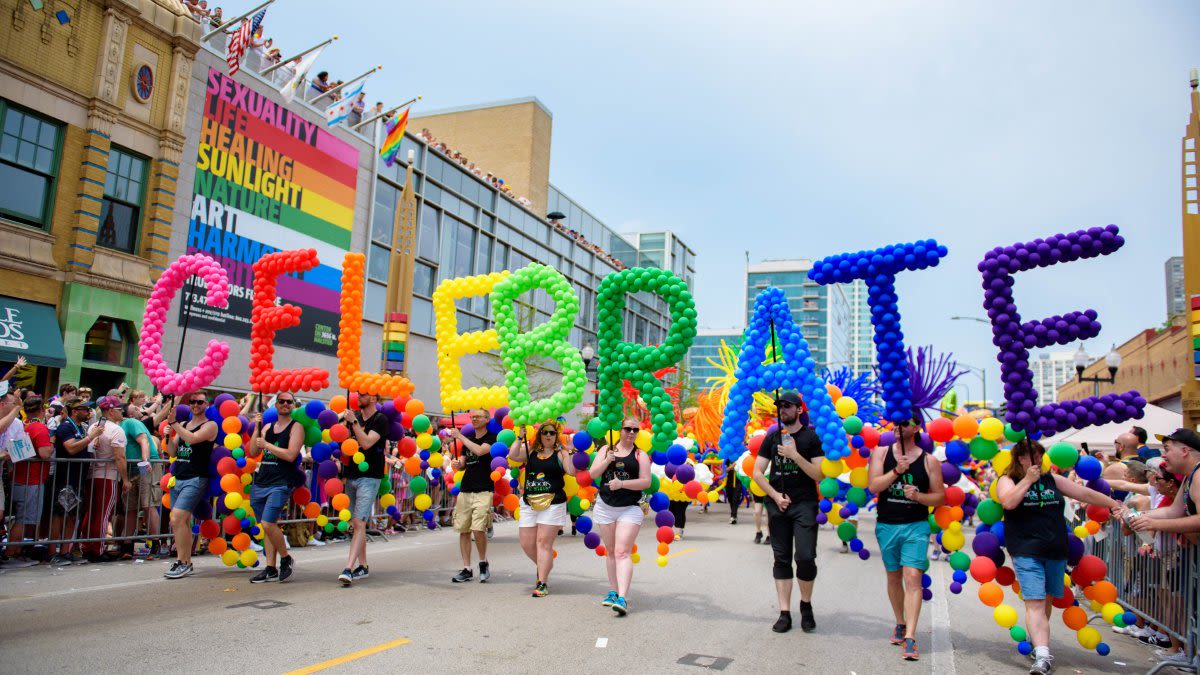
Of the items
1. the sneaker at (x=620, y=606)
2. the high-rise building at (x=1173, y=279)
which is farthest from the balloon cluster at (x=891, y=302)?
the high-rise building at (x=1173, y=279)

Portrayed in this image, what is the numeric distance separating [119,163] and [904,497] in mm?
18365

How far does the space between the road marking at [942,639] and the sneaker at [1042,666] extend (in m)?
0.51

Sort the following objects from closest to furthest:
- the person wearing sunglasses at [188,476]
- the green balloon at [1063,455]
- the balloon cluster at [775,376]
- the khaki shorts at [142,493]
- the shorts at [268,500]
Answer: the green balloon at [1063,455], the balloon cluster at [775,376], the shorts at [268,500], the person wearing sunglasses at [188,476], the khaki shorts at [142,493]

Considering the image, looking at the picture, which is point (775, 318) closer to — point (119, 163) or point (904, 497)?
A: point (904, 497)

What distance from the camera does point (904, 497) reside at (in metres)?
6.39

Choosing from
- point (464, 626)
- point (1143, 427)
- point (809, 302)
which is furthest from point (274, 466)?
point (809, 302)

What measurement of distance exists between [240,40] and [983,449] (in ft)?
65.4

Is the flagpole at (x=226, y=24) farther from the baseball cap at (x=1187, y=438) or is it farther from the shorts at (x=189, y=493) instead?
the baseball cap at (x=1187, y=438)

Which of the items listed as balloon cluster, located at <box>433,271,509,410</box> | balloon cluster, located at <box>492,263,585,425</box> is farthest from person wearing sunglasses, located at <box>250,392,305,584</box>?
balloon cluster, located at <box>492,263,585,425</box>

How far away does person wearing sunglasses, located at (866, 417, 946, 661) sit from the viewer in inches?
247

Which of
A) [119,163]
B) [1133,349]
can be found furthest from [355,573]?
[1133,349]

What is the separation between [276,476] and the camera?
8352 millimetres

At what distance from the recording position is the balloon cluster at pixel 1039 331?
6066mm

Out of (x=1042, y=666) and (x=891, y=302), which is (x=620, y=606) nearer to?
(x=1042, y=666)
